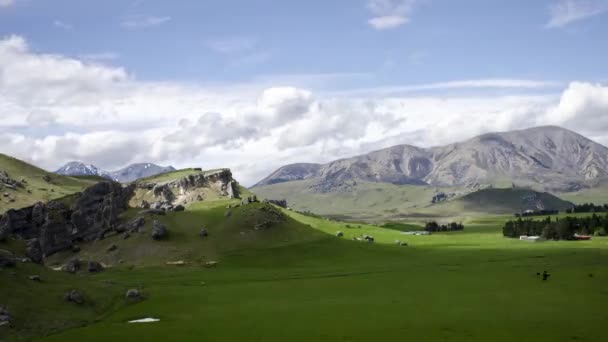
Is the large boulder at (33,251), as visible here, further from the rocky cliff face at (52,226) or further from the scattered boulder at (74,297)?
the rocky cliff face at (52,226)

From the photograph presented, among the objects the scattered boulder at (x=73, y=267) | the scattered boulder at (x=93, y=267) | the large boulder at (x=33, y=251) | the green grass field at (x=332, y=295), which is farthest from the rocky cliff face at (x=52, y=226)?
the large boulder at (x=33, y=251)

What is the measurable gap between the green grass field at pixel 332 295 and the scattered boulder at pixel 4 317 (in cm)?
165

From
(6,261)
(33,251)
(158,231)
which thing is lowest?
(33,251)

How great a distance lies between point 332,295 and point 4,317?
182 feet

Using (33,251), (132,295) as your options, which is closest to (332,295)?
(132,295)

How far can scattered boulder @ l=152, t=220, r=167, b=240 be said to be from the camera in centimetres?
18200

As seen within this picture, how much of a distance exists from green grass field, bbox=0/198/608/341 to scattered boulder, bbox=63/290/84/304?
1893mm

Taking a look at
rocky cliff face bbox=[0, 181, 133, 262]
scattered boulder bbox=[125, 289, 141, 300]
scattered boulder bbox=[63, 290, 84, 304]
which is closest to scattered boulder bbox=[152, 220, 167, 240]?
rocky cliff face bbox=[0, 181, 133, 262]

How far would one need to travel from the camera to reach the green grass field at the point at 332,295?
69812 millimetres

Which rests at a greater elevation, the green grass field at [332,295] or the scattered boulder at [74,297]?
the scattered boulder at [74,297]

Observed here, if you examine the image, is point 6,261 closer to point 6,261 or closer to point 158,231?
point 6,261

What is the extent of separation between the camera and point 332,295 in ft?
340

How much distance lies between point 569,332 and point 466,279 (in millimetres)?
53110

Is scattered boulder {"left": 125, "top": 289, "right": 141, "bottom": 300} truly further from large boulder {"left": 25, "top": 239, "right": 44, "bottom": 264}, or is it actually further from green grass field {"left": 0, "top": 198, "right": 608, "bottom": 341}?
large boulder {"left": 25, "top": 239, "right": 44, "bottom": 264}
